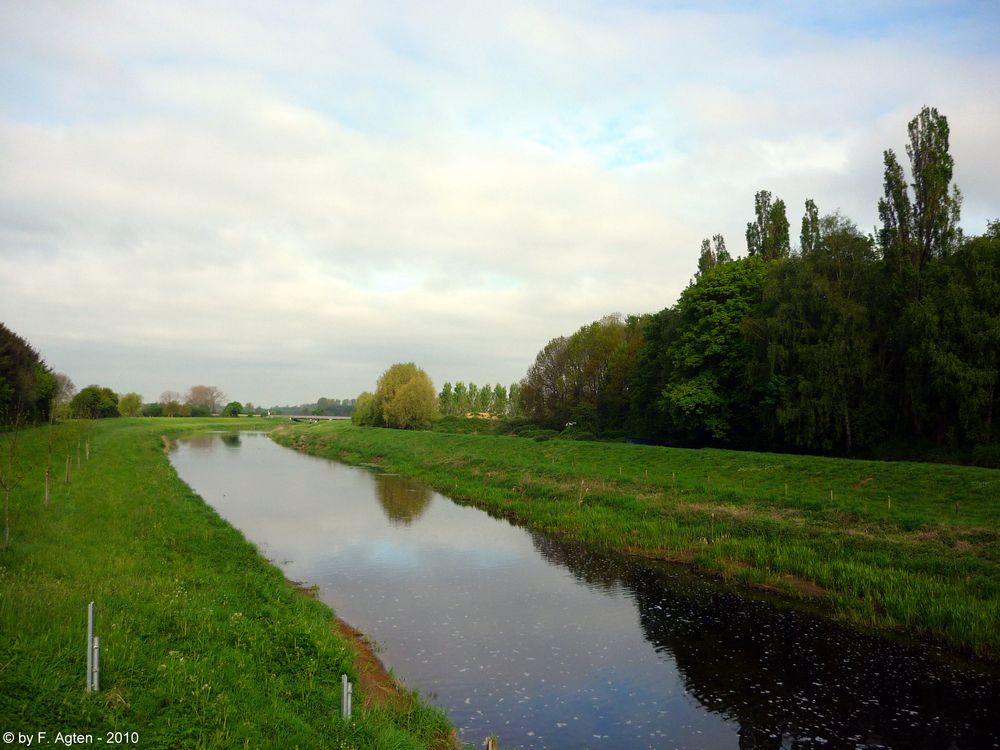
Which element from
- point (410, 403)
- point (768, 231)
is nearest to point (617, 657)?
point (768, 231)

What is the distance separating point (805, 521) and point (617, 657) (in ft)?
41.0

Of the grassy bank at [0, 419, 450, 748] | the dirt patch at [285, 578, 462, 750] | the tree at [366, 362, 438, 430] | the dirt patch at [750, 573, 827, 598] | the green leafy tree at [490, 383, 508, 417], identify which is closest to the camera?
the grassy bank at [0, 419, 450, 748]

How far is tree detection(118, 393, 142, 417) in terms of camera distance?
471ft

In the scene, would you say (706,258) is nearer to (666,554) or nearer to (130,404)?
(666,554)

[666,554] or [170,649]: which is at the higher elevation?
[170,649]

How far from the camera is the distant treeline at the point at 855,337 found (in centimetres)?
3278

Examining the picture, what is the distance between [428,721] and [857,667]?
32.8ft

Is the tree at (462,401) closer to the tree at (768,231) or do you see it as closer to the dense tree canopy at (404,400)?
the dense tree canopy at (404,400)

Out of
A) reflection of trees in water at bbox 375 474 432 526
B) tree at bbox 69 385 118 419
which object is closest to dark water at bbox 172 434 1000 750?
reflection of trees in water at bbox 375 474 432 526

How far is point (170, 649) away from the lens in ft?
32.3

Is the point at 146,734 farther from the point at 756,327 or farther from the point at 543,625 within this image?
the point at 756,327

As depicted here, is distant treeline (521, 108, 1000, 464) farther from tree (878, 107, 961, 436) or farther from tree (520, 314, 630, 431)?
tree (520, 314, 630, 431)

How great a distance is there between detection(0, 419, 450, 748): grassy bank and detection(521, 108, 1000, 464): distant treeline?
33.9m

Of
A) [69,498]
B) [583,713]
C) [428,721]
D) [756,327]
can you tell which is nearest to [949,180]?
[756,327]
